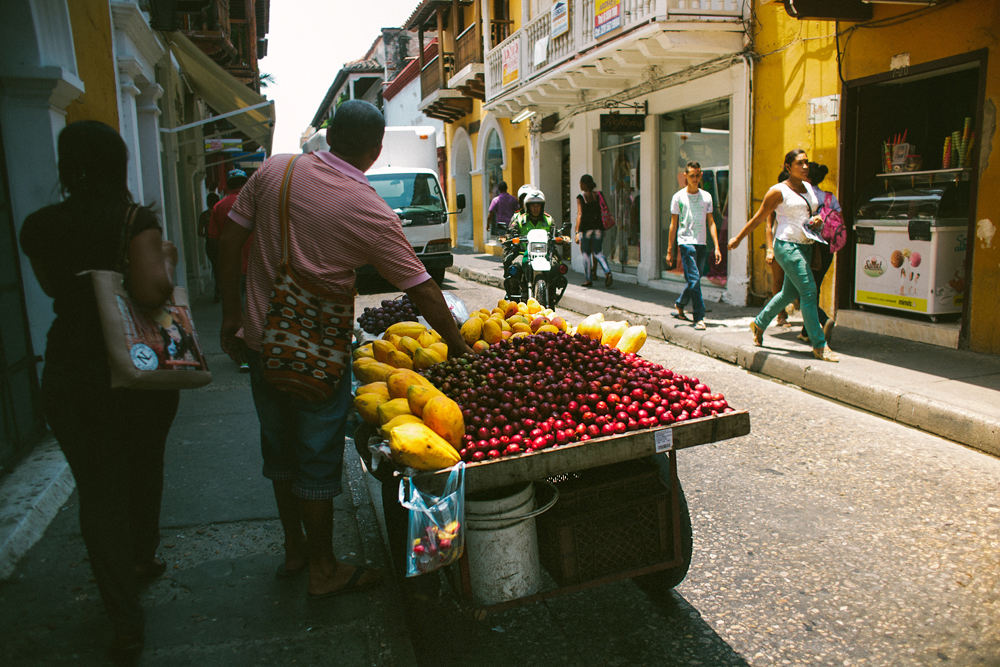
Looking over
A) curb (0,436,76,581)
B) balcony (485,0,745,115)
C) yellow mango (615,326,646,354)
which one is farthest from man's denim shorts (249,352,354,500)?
balcony (485,0,745,115)

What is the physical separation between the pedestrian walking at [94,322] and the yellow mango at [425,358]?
1.19 meters

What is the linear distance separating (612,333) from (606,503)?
122 cm

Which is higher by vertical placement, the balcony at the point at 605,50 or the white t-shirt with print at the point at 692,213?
the balcony at the point at 605,50

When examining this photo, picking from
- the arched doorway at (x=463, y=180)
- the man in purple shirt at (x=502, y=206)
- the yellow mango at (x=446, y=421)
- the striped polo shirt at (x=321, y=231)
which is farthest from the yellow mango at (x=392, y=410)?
the arched doorway at (x=463, y=180)

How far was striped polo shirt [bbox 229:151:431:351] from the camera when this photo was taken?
2568 millimetres

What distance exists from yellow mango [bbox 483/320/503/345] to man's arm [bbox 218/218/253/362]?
1.33 metres

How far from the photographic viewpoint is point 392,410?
8.54 ft

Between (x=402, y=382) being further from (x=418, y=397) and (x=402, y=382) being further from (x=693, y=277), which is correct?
(x=693, y=277)

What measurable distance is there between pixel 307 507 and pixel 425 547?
2.41 feet

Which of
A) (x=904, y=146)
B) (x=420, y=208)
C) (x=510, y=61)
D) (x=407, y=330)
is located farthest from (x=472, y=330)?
(x=510, y=61)

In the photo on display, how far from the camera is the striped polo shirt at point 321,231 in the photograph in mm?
2568

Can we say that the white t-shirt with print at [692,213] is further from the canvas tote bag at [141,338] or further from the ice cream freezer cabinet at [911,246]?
the canvas tote bag at [141,338]

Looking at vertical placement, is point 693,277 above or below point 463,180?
below

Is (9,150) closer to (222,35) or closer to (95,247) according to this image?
(95,247)
